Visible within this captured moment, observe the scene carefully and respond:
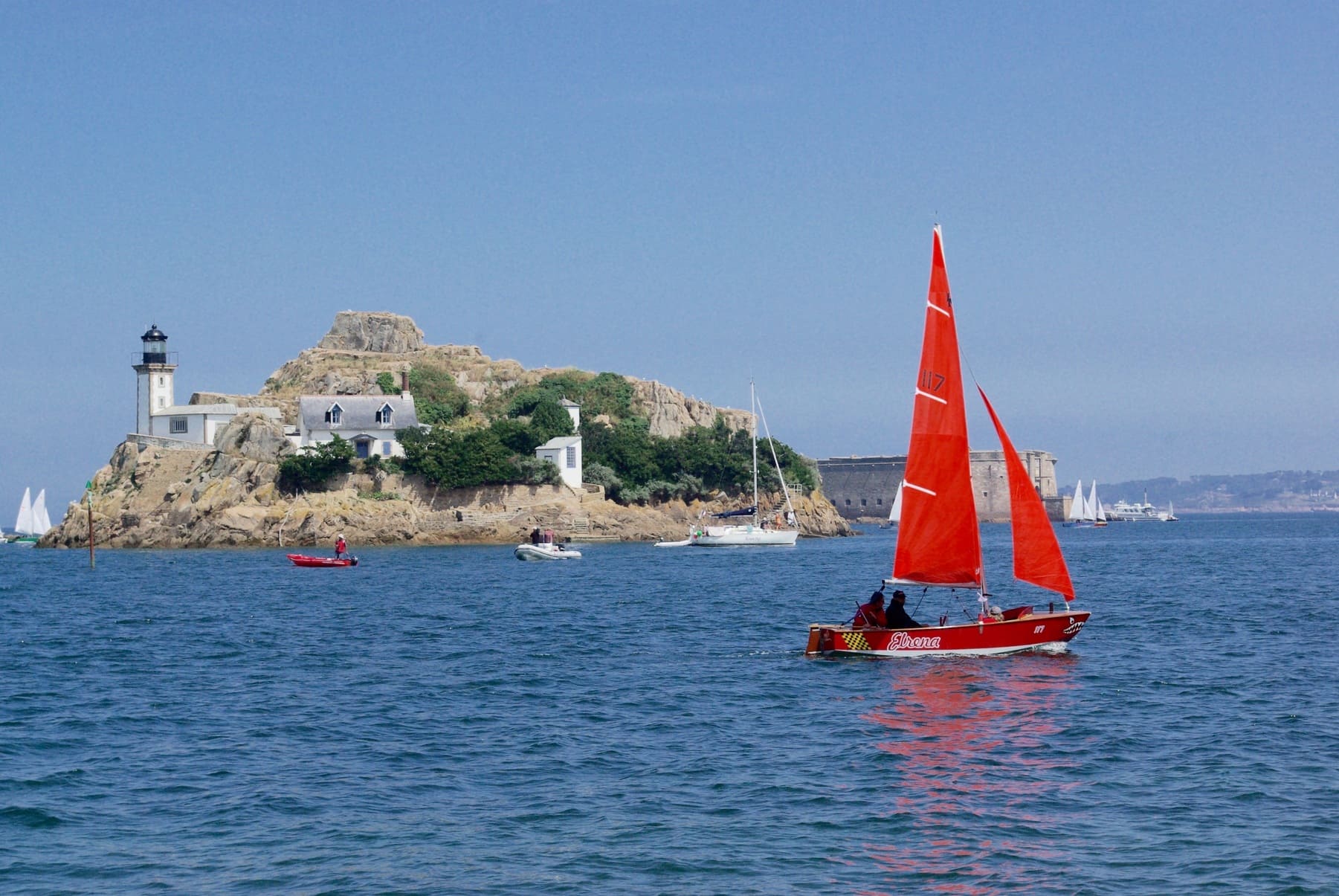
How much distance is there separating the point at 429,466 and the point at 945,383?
65141mm

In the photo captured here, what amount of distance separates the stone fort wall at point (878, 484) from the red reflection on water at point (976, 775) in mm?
151935

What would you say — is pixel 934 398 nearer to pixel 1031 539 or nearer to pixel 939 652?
pixel 1031 539

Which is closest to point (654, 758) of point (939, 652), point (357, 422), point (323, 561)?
point (939, 652)

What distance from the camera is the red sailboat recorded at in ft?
96.8

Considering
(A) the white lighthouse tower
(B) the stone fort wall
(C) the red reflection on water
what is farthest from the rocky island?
(B) the stone fort wall

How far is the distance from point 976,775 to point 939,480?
11.2m

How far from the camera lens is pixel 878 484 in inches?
7160

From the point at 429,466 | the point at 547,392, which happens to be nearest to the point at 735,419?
the point at 547,392

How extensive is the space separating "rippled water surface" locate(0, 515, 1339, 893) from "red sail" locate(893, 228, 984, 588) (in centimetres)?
208

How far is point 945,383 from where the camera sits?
2959 cm

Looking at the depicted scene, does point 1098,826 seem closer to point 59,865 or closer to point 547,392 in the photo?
point 59,865

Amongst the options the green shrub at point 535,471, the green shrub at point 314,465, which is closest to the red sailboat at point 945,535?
the green shrub at point 314,465

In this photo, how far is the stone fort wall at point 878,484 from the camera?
18150cm

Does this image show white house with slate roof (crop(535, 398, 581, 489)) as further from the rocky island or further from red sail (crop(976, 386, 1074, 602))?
red sail (crop(976, 386, 1074, 602))
